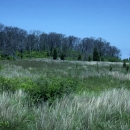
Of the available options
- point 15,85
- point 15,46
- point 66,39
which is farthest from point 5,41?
point 15,85

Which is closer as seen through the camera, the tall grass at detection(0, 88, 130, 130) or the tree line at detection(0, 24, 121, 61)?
the tall grass at detection(0, 88, 130, 130)

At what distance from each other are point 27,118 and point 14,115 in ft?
0.94

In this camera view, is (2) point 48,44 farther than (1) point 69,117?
Yes

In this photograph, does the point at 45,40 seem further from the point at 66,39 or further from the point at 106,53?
the point at 106,53

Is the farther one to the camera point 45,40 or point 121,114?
point 45,40

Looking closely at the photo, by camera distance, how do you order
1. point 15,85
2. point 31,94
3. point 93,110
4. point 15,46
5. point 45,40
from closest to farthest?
point 93,110
point 31,94
point 15,85
point 15,46
point 45,40

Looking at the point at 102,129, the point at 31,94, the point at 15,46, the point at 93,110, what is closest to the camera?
the point at 102,129

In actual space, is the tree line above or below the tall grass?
above

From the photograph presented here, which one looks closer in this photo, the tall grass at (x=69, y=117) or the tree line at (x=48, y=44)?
the tall grass at (x=69, y=117)

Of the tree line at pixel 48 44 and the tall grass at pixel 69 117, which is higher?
the tree line at pixel 48 44

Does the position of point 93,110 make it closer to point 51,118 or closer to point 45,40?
point 51,118

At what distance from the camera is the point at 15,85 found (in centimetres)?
980

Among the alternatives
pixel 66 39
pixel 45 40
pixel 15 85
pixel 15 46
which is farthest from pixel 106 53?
pixel 15 85

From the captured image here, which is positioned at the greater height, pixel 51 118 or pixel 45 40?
pixel 45 40
